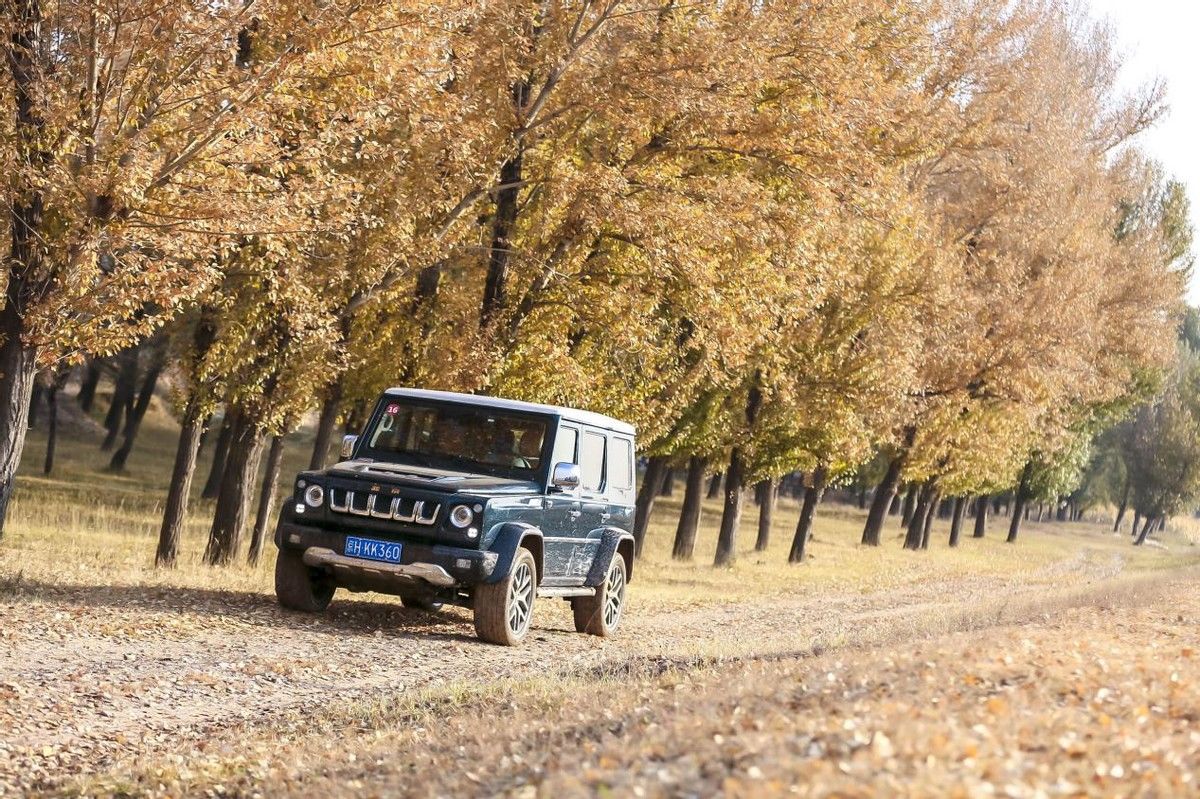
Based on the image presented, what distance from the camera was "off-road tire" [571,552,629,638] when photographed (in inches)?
584

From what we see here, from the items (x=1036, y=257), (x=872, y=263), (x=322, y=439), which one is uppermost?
(x=1036, y=257)

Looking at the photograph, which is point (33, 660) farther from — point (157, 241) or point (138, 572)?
point (138, 572)

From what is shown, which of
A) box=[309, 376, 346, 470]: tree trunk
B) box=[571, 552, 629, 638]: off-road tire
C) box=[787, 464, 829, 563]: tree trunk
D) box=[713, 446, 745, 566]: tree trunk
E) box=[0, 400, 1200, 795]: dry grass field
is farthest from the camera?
box=[787, 464, 829, 563]: tree trunk

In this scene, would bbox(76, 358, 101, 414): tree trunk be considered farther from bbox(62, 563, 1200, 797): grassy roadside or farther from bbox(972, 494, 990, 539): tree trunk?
bbox(62, 563, 1200, 797): grassy roadside

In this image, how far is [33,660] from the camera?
980cm

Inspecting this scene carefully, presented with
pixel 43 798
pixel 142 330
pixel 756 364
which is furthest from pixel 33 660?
pixel 756 364

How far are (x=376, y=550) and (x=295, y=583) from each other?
1.20 metres

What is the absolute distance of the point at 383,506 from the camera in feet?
41.0

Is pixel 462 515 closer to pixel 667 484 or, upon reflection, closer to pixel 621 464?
pixel 621 464

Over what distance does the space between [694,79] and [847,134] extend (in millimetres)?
2785

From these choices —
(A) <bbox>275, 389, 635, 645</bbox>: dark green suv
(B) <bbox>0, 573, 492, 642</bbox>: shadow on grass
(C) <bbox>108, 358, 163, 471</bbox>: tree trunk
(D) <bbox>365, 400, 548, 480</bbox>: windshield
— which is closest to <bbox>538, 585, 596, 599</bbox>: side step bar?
(A) <bbox>275, 389, 635, 645</bbox>: dark green suv

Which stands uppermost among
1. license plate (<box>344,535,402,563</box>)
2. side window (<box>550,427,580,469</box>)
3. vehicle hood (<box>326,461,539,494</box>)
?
side window (<box>550,427,580,469</box>)

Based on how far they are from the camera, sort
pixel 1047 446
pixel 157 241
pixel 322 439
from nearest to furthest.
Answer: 1. pixel 157 241
2. pixel 322 439
3. pixel 1047 446

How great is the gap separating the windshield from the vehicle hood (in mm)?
225
